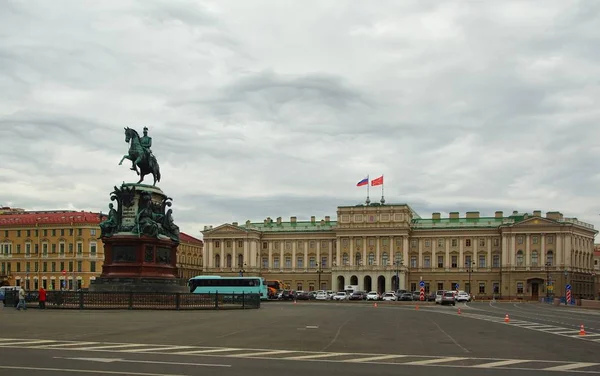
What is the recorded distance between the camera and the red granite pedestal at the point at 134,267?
5431cm

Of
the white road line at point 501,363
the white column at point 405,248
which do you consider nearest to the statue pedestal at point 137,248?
the white road line at point 501,363

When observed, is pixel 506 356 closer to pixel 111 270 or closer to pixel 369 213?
pixel 111 270

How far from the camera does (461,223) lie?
174625 millimetres

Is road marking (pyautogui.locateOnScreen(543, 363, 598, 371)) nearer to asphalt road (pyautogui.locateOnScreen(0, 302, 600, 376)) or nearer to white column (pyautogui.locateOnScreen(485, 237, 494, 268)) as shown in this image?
asphalt road (pyautogui.locateOnScreen(0, 302, 600, 376))

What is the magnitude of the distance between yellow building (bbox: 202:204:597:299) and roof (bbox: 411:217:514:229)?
0.78 ft

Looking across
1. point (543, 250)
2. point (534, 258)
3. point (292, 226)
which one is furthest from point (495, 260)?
point (292, 226)

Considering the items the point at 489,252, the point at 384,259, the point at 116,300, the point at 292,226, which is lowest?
the point at 116,300

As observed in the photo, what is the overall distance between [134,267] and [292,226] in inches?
5220

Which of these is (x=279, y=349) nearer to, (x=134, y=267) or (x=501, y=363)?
(x=501, y=363)

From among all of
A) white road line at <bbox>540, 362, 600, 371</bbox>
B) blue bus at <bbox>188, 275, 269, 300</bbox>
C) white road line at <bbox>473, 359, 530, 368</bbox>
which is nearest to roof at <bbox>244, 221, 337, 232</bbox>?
blue bus at <bbox>188, 275, 269, 300</bbox>

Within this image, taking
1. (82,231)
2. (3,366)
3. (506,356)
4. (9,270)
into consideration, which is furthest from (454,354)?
(9,270)

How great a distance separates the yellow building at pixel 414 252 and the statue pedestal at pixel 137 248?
10533 centimetres

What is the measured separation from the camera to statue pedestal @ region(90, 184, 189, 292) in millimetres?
54688

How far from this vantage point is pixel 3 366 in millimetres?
18453
